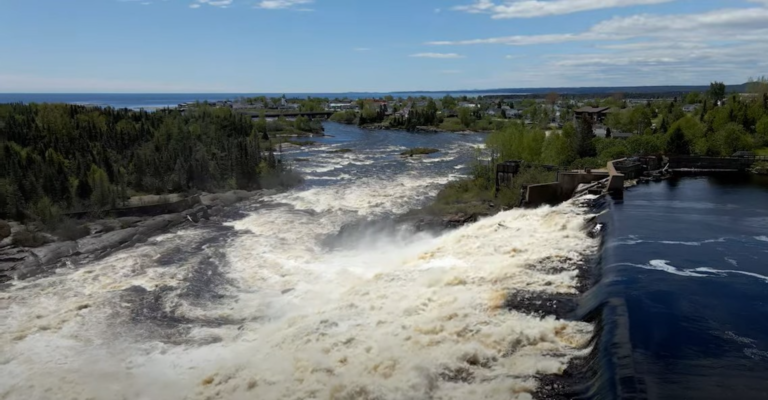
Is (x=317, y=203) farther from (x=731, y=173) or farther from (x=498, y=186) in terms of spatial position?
(x=731, y=173)

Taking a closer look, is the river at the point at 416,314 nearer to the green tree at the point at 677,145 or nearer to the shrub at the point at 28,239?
the shrub at the point at 28,239

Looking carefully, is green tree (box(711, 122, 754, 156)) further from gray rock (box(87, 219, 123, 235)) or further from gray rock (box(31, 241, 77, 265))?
gray rock (box(31, 241, 77, 265))

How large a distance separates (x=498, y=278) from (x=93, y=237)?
2556cm

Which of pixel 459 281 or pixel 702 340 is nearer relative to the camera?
pixel 702 340

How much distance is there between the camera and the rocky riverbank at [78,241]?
92.6 feet

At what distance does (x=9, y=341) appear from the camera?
1916cm

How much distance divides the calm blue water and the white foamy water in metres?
1.67

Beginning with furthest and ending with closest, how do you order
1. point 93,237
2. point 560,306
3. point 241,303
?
point 93,237 < point 241,303 < point 560,306

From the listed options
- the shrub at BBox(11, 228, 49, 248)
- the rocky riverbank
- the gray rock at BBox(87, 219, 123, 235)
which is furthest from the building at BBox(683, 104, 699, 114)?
the shrub at BBox(11, 228, 49, 248)

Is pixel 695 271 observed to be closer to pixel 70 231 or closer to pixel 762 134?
pixel 70 231

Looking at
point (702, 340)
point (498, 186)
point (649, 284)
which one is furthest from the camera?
point (498, 186)

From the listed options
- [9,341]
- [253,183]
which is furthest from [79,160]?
[9,341]

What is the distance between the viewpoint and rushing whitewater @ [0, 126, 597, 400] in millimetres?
13969

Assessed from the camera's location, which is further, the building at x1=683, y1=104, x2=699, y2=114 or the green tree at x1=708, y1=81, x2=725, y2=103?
the green tree at x1=708, y1=81, x2=725, y2=103
